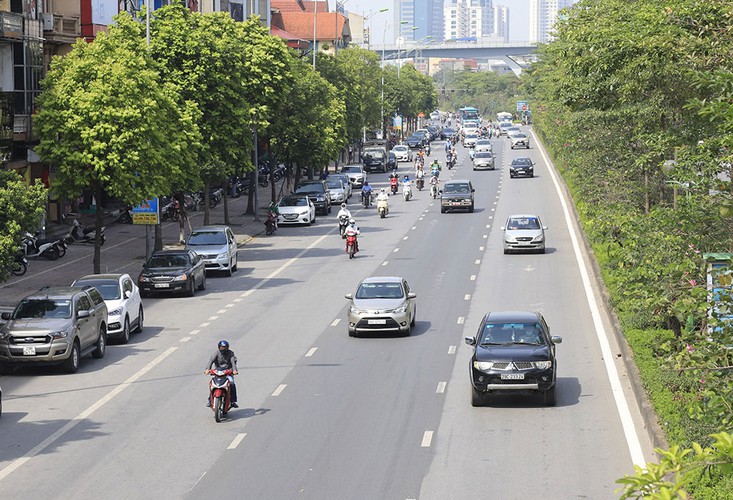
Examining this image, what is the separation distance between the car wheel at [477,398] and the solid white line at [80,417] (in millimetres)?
6825

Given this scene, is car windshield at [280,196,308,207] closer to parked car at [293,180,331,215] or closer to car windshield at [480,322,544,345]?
parked car at [293,180,331,215]

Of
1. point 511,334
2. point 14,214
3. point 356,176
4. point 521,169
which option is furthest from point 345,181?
point 511,334

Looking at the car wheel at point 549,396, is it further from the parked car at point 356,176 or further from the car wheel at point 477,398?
the parked car at point 356,176

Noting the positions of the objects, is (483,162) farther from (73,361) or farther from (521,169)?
(73,361)

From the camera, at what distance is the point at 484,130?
141 meters

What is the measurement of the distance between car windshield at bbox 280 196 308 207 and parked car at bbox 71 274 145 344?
29.2 meters

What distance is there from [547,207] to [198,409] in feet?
145

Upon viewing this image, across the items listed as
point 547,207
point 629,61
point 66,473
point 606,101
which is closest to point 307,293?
point 606,101

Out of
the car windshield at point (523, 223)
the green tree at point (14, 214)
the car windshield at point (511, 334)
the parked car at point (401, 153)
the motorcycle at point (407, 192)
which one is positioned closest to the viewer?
the car windshield at point (511, 334)

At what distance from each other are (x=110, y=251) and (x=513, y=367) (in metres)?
32.0

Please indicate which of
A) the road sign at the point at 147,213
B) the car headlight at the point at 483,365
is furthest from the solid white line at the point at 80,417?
the road sign at the point at 147,213

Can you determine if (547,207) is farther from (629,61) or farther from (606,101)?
(629,61)

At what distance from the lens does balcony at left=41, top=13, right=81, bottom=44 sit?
5572 cm

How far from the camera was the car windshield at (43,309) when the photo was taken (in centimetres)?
2783
